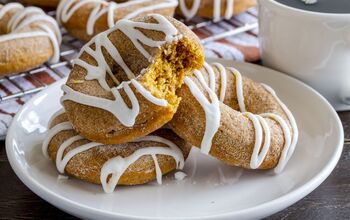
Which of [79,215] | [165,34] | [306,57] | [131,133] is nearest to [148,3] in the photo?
[306,57]

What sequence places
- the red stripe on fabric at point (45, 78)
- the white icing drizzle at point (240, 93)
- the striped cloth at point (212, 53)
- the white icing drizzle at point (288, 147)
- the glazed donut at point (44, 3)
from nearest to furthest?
1. the white icing drizzle at point (288, 147)
2. the white icing drizzle at point (240, 93)
3. the striped cloth at point (212, 53)
4. the red stripe on fabric at point (45, 78)
5. the glazed donut at point (44, 3)

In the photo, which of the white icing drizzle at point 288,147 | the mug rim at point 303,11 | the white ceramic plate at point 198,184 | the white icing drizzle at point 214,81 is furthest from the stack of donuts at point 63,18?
the white icing drizzle at point 288,147

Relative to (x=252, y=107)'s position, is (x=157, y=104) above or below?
above

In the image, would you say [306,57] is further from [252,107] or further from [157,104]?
[157,104]

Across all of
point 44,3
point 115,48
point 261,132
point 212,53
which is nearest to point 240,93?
point 261,132

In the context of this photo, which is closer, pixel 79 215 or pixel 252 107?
pixel 79 215

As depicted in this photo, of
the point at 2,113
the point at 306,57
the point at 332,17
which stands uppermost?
the point at 332,17

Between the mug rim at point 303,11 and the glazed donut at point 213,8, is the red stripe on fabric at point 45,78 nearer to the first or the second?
the glazed donut at point 213,8
